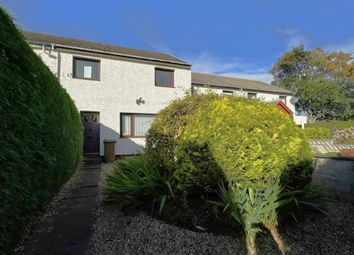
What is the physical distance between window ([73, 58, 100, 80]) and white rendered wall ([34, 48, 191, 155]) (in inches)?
9.4

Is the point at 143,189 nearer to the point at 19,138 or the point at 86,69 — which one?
the point at 19,138

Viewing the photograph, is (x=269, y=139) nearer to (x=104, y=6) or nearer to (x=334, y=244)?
(x=334, y=244)

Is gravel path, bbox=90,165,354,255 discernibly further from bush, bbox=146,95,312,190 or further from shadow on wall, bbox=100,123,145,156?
shadow on wall, bbox=100,123,145,156

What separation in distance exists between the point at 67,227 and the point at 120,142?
10128 millimetres

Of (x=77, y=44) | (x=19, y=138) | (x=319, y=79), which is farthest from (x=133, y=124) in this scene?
(x=319, y=79)

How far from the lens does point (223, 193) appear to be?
3658 mm

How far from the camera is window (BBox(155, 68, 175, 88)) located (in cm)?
1505

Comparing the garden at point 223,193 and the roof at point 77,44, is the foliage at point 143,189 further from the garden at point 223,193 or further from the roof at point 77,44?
the roof at point 77,44

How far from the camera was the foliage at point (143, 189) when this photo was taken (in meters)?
4.22

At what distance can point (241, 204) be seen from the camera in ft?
11.5

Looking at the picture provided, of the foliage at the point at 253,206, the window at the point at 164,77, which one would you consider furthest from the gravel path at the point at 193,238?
the window at the point at 164,77

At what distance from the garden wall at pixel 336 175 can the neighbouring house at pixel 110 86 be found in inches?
275

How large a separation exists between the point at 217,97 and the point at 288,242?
249cm

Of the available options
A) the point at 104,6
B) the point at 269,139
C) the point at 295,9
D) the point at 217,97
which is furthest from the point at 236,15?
the point at 269,139
